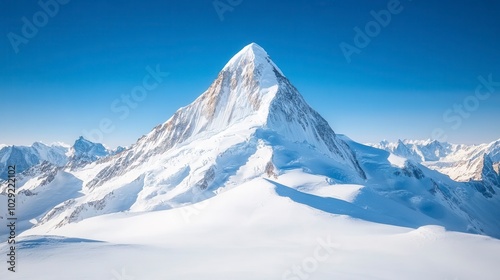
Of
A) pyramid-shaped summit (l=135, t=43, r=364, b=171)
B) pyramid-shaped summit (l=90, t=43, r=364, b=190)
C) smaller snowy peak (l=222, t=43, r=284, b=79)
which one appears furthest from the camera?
smaller snowy peak (l=222, t=43, r=284, b=79)

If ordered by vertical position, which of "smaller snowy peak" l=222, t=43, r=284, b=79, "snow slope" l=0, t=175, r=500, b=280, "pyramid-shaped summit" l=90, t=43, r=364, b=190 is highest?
"smaller snowy peak" l=222, t=43, r=284, b=79

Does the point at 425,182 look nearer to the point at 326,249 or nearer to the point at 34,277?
the point at 326,249

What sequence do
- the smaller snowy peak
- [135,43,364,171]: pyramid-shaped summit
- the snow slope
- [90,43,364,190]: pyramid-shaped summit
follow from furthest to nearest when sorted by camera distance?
1. the smaller snowy peak
2. [135,43,364,171]: pyramid-shaped summit
3. [90,43,364,190]: pyramid-shaped summit
4. the snow slope

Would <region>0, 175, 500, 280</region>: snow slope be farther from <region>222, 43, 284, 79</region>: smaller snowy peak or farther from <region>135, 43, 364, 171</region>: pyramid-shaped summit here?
<region>222, 43, 284, 79</region>: smaller snowy peak

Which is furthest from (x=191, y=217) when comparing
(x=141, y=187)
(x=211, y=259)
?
(x=141, y=187)

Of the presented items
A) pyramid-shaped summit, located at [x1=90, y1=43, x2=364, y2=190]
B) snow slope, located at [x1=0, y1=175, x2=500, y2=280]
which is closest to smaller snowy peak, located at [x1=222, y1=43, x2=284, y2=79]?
pyramid-shaped summit, located at [x1=90, y1=43, x2=364, y2=190]

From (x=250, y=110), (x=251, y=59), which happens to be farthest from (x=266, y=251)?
(x=251, y=59)

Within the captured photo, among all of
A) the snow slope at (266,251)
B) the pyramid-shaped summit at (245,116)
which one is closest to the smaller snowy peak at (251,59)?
the pyramid-shaped summit at (245,116)

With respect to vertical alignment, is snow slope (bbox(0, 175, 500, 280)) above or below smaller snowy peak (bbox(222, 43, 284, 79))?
below

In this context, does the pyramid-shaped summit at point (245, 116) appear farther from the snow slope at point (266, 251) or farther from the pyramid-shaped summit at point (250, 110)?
the snow slope at point (266, 251)

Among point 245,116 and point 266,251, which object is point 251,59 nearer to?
point 245,116

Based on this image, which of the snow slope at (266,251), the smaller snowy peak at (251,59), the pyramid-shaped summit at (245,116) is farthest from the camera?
the smaller snowy peak at (251,59)
